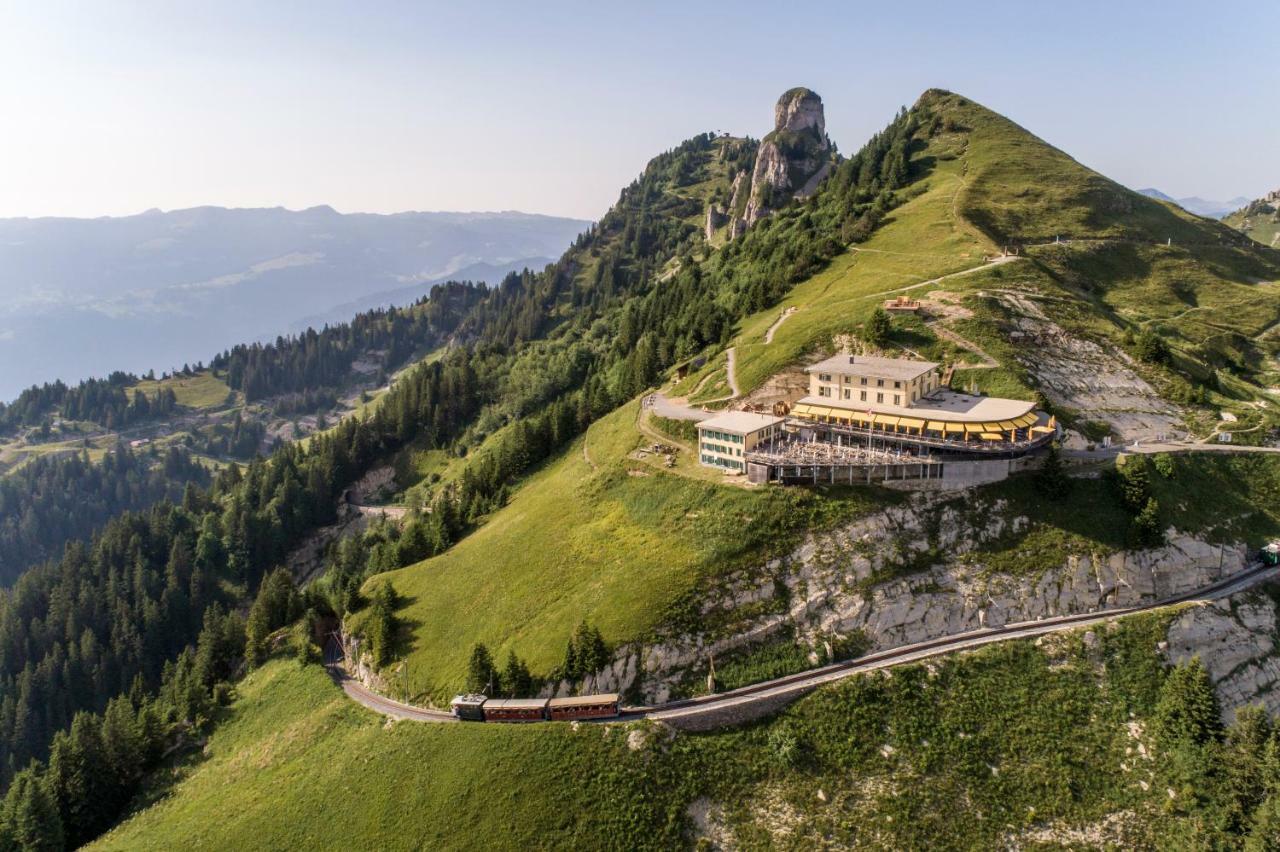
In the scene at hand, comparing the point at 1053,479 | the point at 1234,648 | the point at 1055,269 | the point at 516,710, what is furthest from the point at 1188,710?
the point at 1055,269

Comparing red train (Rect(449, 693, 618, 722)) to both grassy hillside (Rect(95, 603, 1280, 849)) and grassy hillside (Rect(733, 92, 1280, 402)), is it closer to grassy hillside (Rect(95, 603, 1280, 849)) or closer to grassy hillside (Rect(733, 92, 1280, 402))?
grassy hillside (Rect(95, 603, 1280, 849))

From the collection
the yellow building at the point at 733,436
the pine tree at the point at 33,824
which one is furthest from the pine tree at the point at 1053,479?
the pine tree at the point at 33,824

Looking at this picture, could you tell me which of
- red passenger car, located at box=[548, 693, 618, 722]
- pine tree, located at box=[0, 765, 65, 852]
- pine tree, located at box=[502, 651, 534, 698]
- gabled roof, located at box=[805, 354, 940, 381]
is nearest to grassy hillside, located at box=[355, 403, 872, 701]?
pine tree, located at box=[502, 651, 534, 698]

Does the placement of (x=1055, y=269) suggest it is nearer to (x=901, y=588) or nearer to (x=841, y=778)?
(x=901, y=588)

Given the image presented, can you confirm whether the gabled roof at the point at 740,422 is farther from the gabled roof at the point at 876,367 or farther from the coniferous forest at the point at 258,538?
the coniferous forest at the point at 258,538

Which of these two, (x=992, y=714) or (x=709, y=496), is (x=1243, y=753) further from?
(x=709, y=496)
